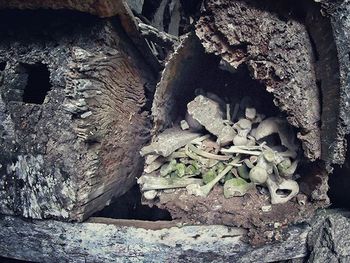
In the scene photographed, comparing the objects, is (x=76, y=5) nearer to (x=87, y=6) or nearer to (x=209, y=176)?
(x=87, y=6)

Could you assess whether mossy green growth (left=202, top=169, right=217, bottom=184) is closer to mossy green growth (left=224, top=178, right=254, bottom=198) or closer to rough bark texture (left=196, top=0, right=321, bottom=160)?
mossy green growth (left=224, top=178, right=254, bottom=198)

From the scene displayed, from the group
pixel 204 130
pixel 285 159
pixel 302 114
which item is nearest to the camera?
pixel 302 114

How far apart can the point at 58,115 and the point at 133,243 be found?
33.7 inches

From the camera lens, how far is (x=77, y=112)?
1686 millimetres

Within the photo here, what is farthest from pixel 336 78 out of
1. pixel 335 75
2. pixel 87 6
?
pixel 87 6

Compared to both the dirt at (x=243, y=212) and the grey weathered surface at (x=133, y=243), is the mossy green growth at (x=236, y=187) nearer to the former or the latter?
the dirt at (x=243, y=212)

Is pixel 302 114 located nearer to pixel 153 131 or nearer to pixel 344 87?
pixel 344 87

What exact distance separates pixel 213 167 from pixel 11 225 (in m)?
1.29

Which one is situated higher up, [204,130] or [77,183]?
[204,130]

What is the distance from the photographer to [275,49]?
1.57 meters

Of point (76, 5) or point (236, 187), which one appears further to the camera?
point (236, 187)

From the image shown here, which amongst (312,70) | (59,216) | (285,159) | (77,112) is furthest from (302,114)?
(59,216)

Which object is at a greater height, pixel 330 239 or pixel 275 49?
pixel 275 49

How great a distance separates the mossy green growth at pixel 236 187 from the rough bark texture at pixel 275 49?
422mm
